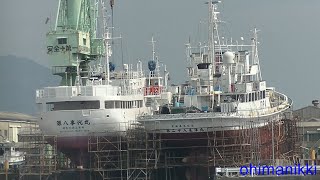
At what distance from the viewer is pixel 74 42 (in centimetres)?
5656

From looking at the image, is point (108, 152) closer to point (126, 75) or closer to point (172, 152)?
point (172, 152)

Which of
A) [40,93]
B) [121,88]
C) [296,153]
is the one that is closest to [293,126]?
[296,153]

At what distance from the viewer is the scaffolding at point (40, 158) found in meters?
51.8

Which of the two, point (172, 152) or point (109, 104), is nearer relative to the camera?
point (172, 152)

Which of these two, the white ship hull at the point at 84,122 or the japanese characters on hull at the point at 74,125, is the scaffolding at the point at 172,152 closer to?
the white ship hull at the point at 84,122

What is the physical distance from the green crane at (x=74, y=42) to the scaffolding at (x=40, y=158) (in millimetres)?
4899

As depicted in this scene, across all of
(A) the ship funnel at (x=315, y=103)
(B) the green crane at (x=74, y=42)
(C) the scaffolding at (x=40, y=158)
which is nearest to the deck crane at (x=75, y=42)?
(B) the green crane at (x=74, y=42)

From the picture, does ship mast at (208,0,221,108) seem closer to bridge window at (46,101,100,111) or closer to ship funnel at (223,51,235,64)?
ship funnel at (223,51,235,64)

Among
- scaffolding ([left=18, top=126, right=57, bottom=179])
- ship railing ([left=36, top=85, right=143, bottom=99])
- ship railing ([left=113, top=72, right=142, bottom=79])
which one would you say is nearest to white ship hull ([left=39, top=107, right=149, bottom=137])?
scaffolding ([left=18, top=126, right=57, bottom=179])

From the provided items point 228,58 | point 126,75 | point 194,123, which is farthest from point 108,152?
point 228,58

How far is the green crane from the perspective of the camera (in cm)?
5656

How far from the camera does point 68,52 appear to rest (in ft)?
185

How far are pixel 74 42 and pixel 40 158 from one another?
9.12 m

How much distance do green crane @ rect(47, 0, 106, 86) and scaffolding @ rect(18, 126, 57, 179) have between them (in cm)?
490
